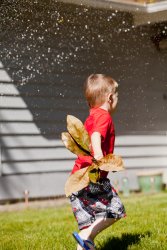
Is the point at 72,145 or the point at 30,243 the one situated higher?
the point at 72,145

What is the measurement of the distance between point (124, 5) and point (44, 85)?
69.0 inches

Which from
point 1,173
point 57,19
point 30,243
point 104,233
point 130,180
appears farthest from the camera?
point 130,180

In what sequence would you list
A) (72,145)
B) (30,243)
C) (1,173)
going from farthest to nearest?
(1,173)
(30,243)
(72,145)

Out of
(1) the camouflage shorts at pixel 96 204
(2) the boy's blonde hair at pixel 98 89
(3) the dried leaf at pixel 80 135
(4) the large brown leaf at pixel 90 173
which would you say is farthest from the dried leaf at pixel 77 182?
(2) the boy's blonde hair at pixel 98 89

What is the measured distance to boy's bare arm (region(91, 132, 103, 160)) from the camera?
3.13 m

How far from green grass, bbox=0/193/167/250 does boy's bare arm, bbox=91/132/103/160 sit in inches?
36.3

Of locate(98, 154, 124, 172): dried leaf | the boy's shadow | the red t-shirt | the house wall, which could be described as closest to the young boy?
the red t-shirt

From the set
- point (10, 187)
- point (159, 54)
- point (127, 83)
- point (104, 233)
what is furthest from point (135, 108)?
point (104, 233)

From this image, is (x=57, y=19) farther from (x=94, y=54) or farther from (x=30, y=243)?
(x=30, y=243)

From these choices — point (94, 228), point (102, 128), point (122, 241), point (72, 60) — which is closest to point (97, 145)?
point (102, 128)

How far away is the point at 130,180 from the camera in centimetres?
948

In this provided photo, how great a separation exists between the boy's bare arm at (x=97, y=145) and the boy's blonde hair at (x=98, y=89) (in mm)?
286

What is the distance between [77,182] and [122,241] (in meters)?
1.63

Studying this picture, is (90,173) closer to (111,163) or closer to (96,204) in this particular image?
(111,163)
